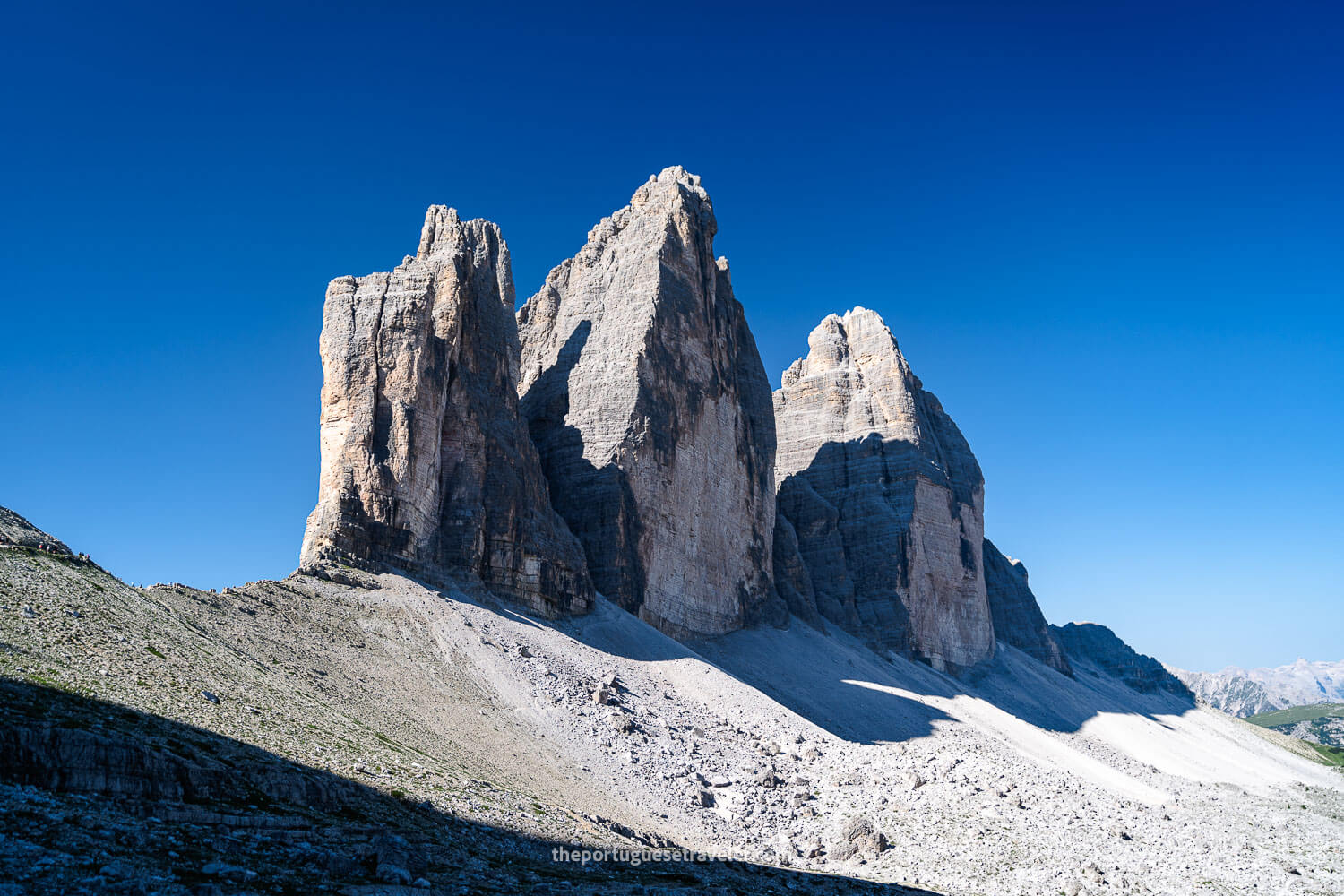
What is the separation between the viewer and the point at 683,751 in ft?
142

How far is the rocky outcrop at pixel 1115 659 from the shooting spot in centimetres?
13888

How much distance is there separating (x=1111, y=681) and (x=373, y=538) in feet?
375

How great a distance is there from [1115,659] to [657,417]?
10842 centimetres

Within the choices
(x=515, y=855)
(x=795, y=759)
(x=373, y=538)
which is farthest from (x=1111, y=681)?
(x=515, y=855)

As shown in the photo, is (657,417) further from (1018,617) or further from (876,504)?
(1018,617)

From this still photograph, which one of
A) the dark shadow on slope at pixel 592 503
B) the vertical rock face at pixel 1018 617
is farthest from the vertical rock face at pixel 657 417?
the vertical rock face at pixel 1018 617

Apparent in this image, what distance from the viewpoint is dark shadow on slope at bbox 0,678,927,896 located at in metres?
15.8

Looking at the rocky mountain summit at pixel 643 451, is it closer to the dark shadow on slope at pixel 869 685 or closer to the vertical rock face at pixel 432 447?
the vertical rock face at pixel 432 447

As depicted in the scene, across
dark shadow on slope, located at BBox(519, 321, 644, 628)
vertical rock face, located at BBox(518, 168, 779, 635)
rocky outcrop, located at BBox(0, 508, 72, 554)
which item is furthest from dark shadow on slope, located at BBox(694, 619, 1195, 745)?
rocky outcrop, located at BBox(0, 508, 72, 554)

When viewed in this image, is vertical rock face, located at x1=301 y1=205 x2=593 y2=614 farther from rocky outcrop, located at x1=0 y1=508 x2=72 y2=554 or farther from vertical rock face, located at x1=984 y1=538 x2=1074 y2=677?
vertical rock face, located at x1=984 y1=538 x2=1074 y2=677

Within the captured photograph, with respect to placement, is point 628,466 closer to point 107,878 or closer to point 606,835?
point 606,835

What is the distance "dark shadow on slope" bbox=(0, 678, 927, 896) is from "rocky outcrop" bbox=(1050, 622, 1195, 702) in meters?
127

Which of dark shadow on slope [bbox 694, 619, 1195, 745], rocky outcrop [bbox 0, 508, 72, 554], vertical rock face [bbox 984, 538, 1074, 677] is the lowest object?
dark shadow on slope [bbox 694, 619, 1195, 745]

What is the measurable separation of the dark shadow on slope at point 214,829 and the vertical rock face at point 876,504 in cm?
5972
